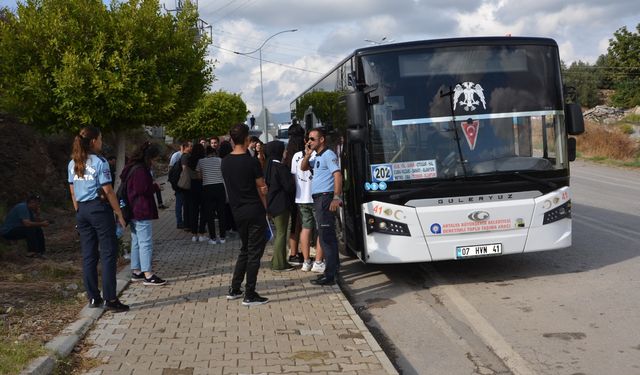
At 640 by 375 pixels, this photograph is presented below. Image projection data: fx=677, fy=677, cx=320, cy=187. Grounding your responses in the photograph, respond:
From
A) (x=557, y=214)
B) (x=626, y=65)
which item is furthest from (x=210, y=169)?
(x=626, y=65)

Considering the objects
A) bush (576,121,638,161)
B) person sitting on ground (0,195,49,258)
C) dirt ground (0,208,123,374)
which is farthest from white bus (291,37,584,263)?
bush (576,121,638,161)

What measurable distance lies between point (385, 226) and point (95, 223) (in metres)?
3.25

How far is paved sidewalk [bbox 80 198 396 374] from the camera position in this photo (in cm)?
526

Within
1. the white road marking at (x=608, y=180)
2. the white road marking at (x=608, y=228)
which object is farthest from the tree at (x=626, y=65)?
the white road marking at (x=608, y=228)

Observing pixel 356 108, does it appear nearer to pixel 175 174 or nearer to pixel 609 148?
pixel 175 174

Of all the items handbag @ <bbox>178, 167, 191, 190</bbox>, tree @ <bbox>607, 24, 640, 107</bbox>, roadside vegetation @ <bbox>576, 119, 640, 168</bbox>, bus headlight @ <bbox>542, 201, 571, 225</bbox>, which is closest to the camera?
bus headlight @ <bbox>542, 201, 571, 225</bbox>

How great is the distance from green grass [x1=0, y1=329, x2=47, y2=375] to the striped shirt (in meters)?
6.12

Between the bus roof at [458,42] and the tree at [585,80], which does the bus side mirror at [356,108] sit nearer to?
the bus roof at [458,42]

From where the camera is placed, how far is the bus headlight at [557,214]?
8070 millimetres

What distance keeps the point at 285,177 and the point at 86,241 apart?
2519 millimetres

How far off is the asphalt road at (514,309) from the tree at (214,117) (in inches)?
1081

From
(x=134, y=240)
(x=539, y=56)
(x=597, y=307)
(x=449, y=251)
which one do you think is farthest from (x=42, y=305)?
(x=539, y=56)

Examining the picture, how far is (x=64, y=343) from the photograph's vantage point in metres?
5.61

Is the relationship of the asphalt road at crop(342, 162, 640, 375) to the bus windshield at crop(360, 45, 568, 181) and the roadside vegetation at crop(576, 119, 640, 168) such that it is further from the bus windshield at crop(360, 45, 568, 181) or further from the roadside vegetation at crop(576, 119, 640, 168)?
the roadside vegetation at crop(576, 119, 640, 168)
